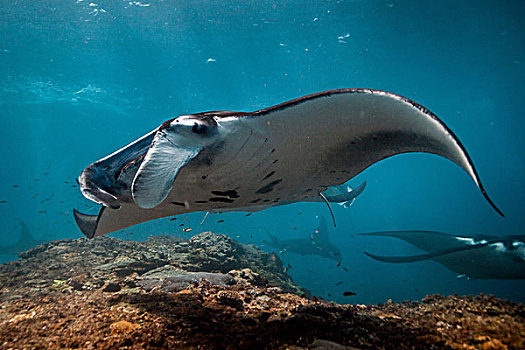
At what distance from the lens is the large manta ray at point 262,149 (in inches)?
54.9

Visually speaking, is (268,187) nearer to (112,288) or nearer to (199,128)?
(199,128)

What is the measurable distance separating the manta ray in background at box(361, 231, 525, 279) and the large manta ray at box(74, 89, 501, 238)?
430 cm

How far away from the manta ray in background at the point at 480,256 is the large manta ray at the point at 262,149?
14.1ft

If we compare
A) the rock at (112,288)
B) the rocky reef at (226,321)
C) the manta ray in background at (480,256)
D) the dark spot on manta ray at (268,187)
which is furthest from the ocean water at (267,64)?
the manta ray in background at (480,256)

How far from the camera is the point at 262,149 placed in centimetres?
166

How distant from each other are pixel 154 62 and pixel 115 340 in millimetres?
24230

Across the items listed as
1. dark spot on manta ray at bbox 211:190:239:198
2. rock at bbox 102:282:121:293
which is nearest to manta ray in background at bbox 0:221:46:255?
rock at bbox 102:282:121:293

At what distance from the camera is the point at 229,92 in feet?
81.3

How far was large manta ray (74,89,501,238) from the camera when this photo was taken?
1.40 meters

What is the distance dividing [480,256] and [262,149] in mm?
7662

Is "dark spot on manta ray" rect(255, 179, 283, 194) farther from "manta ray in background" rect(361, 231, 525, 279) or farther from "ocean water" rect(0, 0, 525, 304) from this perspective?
"ocean water" rect(0, 0, 525, 304)

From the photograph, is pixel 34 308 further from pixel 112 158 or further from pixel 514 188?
pixel 514 188

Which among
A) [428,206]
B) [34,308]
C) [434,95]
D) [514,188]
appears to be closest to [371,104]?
[34,308]

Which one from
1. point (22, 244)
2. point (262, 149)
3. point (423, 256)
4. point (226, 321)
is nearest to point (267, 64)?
point (423, 256)
